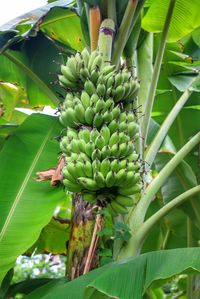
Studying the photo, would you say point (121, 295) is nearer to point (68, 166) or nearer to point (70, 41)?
point (68, 166)

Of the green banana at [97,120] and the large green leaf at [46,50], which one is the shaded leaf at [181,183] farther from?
the green banana at [97,120]

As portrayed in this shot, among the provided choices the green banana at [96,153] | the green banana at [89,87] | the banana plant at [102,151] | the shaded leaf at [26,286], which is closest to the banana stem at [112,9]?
the banana plant at [102,151]

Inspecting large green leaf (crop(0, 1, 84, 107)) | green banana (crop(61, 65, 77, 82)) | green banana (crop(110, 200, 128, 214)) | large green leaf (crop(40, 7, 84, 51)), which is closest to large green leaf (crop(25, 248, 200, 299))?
green banana (crop(110, 200, 128, 214))

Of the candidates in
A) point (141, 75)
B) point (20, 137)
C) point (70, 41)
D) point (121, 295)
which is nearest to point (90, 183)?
point (121, 295)

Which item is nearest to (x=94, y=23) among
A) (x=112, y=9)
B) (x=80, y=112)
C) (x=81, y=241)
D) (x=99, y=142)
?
(x=112, y=9)

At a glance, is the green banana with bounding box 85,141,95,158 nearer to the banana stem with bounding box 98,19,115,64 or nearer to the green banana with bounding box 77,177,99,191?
the green banana with bounding box 77,177,99,191

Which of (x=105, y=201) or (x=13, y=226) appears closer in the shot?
(x=105, y=201)

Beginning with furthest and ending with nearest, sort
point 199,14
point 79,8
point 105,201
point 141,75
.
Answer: point 199,14, point 141,75, point 79,8, point 105,201
